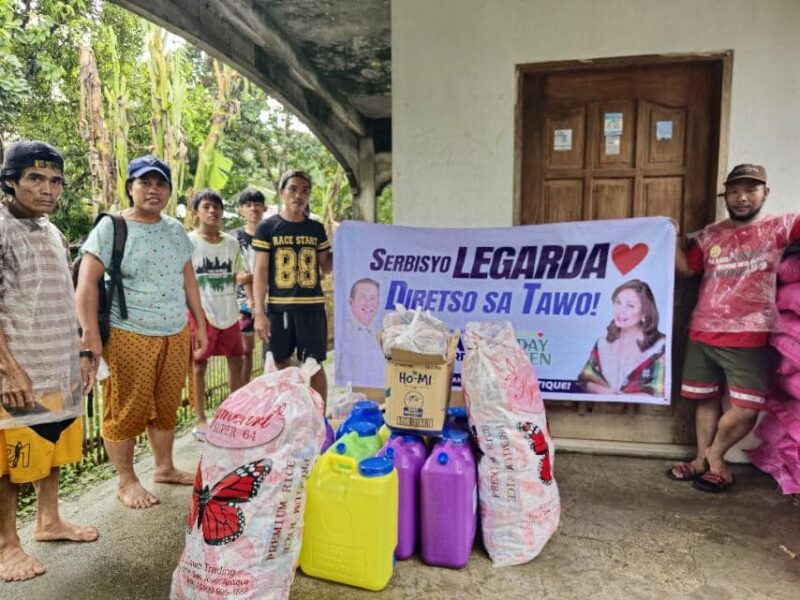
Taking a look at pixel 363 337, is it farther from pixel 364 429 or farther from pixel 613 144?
pixel 613 144

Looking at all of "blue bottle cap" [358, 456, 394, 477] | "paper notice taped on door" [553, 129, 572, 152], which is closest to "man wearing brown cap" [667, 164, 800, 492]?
"paper notice taped on door" [553, 129, 572, 152]

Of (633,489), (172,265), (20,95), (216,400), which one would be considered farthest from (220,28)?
(633,489)

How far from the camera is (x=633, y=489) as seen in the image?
2842 millimetres

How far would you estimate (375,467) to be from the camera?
1.96 meters

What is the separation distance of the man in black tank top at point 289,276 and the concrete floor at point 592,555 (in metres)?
1.06

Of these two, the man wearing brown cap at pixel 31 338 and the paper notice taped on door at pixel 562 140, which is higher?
the paper notice taped on door at pixel 562 140

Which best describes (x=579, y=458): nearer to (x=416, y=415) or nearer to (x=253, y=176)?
(x=416, y=415)

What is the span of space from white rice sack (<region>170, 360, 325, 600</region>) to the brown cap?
8.09 ft

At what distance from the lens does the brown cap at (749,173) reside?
270 cm

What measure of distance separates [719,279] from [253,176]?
14.3 m

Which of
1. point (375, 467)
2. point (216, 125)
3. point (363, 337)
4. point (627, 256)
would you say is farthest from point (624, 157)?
point (216, 125)

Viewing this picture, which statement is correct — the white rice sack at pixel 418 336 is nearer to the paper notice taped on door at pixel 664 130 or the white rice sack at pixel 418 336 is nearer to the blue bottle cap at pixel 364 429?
the blue bottle cap at pixel 364 429

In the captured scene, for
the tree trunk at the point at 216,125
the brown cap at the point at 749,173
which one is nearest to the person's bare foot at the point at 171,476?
the brown cap at the point at 749,173

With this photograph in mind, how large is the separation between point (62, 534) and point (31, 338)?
3.10ft
